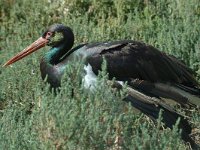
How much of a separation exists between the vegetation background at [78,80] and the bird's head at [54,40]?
104 mm

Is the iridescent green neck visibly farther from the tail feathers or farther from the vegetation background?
the tail feathers

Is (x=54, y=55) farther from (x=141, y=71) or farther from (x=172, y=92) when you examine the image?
(x=172, y=92)

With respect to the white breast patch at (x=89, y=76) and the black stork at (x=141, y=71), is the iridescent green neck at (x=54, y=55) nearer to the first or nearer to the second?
the black stork at (x=141, y=71)

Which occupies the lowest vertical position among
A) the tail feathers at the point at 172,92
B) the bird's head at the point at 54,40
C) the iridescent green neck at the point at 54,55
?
the tail feathers at the point at 172,92

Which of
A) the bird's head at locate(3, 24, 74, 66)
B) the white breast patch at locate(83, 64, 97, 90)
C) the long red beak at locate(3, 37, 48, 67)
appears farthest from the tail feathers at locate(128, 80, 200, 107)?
the long red beak at locate(3, 37, 48, 67)

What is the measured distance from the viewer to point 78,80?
3977 millimetres

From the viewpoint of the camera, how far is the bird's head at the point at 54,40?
5.66m

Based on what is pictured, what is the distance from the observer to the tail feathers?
16.8 feet

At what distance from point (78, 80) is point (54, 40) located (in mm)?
1788

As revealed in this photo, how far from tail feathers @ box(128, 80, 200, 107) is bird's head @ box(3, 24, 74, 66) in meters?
0.80

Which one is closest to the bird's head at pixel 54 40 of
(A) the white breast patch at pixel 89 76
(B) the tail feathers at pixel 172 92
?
(A) the white breast patch at pixel 89 76

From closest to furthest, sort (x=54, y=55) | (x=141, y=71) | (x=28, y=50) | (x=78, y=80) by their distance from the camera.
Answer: (x=78, y=80)
(x=141, y=71)
(x=54, y=55)
(x=28, y=50)

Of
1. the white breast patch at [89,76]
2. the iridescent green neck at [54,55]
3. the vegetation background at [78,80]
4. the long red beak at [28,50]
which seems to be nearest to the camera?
the vegetation background at [78,80]

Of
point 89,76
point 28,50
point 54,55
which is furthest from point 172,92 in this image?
point 28,50
